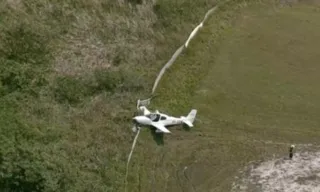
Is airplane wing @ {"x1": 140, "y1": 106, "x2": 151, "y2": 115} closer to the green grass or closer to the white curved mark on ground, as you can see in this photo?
the green grass

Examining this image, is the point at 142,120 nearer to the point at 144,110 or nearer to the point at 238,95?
the point at 144,110

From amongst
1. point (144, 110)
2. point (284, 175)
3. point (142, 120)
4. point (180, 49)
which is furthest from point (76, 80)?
point (284, 175)

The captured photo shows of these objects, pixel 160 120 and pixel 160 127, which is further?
pixel 160 120

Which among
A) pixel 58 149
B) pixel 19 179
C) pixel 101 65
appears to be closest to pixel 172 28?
pixel 101 65

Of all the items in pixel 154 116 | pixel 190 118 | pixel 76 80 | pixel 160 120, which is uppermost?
pixel 76 80

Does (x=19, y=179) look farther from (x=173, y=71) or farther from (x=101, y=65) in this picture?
(x=173, y=71)

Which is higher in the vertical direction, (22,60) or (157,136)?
(22,60)
